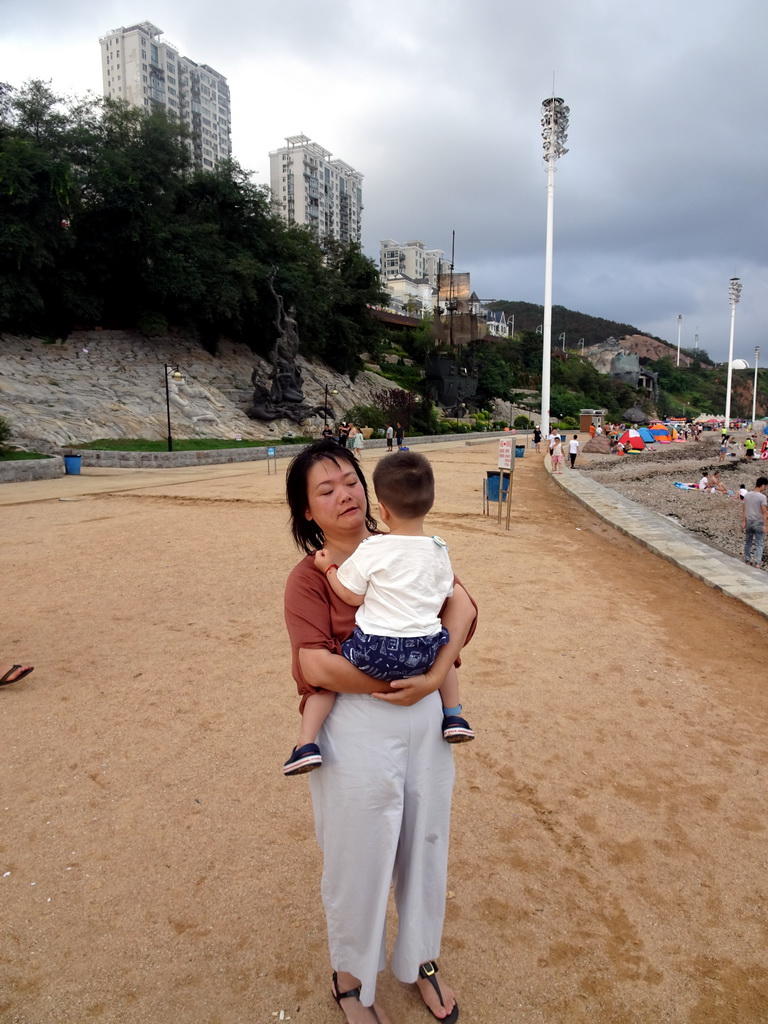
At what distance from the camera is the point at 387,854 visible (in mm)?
1698

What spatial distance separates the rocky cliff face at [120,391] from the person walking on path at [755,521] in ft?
71.3

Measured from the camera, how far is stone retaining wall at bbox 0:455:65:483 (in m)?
17.6

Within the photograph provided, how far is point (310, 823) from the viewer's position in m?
2.92

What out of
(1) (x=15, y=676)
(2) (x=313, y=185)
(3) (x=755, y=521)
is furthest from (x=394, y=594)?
(2) (x=313, y=185)

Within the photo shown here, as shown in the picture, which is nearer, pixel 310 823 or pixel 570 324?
pixel 310 823

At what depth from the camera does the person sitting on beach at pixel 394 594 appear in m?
1.59

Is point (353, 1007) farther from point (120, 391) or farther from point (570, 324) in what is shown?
point (570, 324)

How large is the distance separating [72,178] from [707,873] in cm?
3654

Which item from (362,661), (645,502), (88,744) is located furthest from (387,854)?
(645,502)

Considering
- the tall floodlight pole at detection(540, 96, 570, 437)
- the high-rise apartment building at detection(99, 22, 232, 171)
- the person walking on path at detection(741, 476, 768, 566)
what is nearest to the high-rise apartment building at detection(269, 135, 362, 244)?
the high-rise apartment building at detection(99, 22, 232, 171)

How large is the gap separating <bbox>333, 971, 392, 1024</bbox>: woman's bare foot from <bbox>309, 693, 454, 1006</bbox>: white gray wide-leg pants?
10cm

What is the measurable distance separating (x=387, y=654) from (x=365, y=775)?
34 centimetres

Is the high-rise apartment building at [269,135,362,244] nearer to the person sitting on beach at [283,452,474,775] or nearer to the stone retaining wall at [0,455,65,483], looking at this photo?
the stone retaining wall at [0,455,65,483]

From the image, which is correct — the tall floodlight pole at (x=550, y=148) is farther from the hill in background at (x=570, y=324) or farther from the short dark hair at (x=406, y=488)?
the hill in background at (x=570, y=324)
